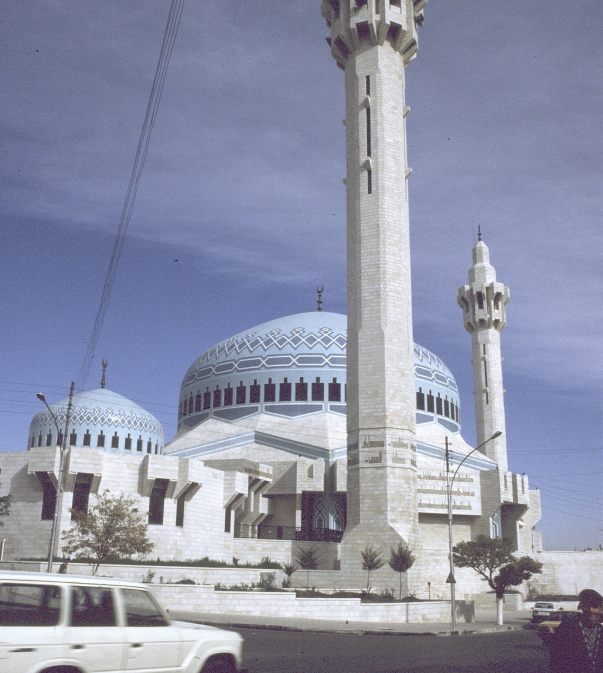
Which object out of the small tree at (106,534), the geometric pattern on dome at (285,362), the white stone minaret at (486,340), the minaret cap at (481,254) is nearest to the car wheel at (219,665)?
the small tree at (106,534)

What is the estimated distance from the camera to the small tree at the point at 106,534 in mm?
25188

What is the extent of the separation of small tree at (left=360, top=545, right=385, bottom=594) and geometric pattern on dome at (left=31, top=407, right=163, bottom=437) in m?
26.6

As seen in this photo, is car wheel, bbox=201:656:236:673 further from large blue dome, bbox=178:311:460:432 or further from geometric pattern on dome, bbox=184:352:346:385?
geometric pattern on dome, bbox=184:352:346:385

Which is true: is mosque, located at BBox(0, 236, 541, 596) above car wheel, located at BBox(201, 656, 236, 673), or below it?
above

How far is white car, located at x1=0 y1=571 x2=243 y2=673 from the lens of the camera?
6.03 meters

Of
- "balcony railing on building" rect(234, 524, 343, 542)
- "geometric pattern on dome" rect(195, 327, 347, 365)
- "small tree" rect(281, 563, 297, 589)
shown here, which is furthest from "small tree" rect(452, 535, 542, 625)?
"geometric pattern on dome" rect(195, 327, 347, 365)

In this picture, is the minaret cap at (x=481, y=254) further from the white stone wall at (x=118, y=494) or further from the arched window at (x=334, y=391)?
the white stone wall at (x=118, y=494)

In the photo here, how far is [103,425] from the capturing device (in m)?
50.3

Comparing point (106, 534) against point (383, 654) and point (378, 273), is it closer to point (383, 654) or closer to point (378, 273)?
point (383, 654)

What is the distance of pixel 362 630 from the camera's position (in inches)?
771

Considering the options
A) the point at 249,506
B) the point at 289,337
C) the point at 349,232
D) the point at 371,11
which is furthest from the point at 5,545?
the point at 371,11

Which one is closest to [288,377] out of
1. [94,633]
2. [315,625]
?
[315,625]

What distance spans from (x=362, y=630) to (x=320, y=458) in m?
18.5

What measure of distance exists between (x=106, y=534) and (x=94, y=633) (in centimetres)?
1976
